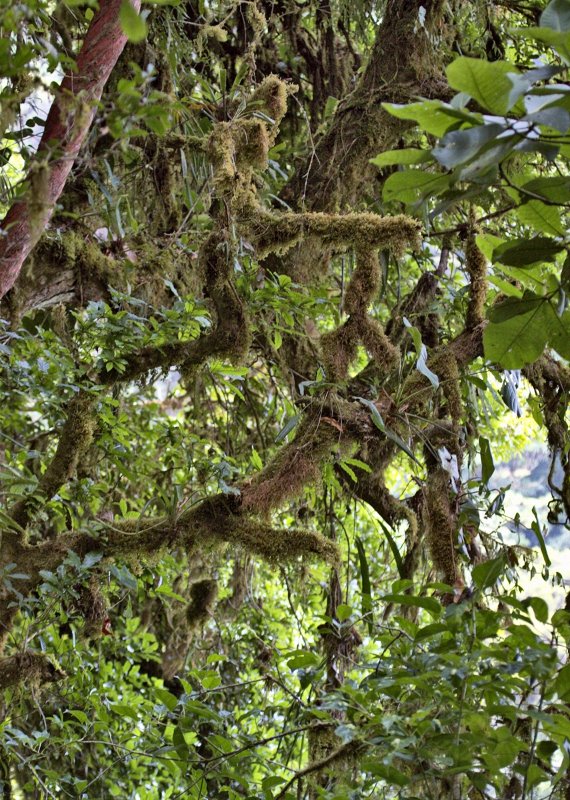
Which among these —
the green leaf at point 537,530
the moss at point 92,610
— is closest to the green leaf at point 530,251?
the green leaf at point 537,530

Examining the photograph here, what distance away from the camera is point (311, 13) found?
284 centimetres

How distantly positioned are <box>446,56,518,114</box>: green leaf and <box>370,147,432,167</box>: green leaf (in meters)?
0.06

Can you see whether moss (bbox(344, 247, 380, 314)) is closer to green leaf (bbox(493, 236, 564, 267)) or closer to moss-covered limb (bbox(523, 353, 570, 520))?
moss-covered limb (bbox(523, 353, 570, 520))

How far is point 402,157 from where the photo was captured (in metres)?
0.68

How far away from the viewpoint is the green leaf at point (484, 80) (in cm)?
61

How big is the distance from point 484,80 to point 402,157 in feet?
0.29

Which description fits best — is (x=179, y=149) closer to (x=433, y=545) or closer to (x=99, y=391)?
(x=99, y=391)

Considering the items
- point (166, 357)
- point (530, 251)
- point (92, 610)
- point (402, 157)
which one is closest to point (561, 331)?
point (530, 251)

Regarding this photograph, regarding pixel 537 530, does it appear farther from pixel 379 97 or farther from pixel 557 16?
pixel 379 97

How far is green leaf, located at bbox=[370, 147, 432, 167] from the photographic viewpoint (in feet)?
2.14

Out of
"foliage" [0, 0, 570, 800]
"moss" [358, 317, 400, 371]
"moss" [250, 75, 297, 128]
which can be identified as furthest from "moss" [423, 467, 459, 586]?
"moss" [250, 75, 297, 128]

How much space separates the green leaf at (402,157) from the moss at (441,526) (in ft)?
3.18

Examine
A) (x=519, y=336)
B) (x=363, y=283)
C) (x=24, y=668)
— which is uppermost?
(x=363, y=283)

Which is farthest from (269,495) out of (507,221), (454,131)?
(507,221)
